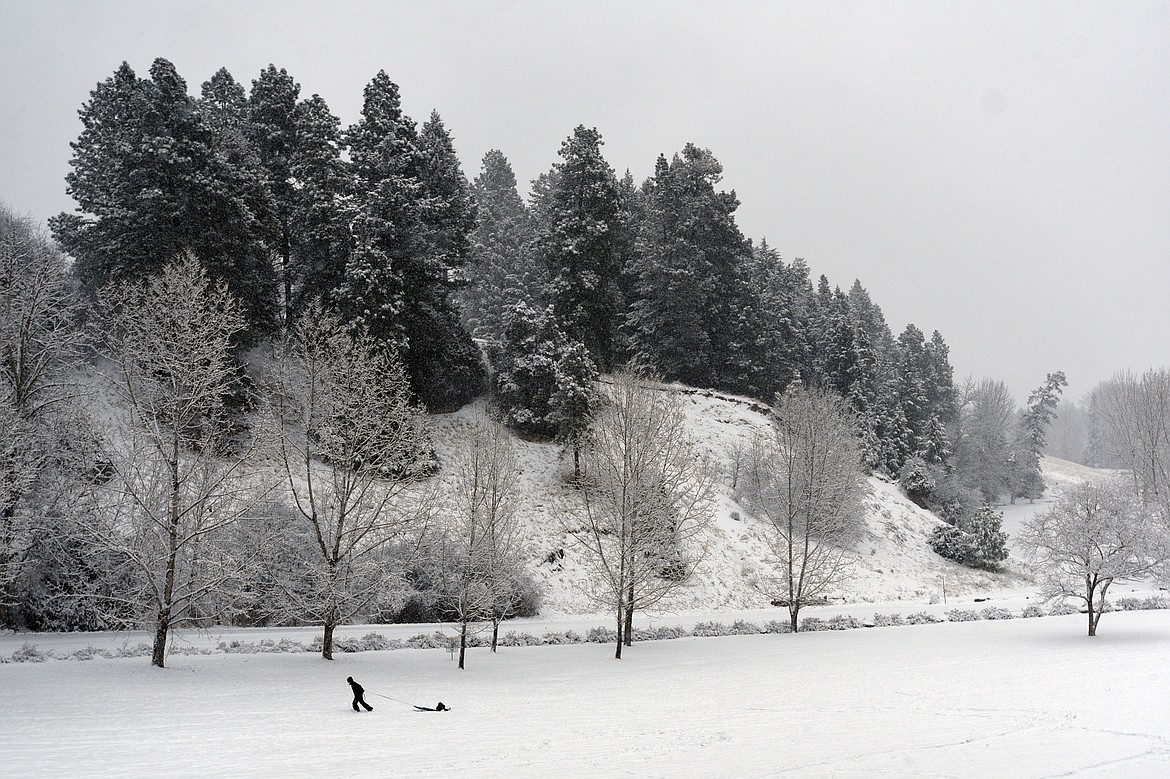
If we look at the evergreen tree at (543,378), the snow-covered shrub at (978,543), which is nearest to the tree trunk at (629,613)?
the evergreen tree at (543,378)

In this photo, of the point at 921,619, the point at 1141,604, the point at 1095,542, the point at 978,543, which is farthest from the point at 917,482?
the point at 1095,542

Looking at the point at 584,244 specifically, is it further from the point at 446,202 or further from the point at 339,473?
the point at 339,473

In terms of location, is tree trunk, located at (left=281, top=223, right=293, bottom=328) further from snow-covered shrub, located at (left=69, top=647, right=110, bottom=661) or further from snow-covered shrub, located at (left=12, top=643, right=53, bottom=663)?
snow-covered shrub, located at (left=12, top=643, right=53, bottom=663)

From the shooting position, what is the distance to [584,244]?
43.1 m

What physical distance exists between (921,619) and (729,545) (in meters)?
9.96

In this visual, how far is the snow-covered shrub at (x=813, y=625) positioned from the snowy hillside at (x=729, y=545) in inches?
206

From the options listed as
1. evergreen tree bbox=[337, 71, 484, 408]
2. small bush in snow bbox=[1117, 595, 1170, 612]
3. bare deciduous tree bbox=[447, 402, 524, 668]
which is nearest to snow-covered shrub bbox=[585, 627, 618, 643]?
bare deciduous tree bbox=[447, 402, 524, 668]

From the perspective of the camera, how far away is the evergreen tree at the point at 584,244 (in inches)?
1672

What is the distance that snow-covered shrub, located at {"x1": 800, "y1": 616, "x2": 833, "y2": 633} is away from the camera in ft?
93.6

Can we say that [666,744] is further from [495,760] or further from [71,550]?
[71,550]

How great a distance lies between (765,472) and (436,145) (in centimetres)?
2690

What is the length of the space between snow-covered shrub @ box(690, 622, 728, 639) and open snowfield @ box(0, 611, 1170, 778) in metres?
4.12

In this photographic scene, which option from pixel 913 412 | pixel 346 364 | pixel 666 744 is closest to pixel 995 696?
pixel 666 744

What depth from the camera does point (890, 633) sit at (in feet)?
89.6
